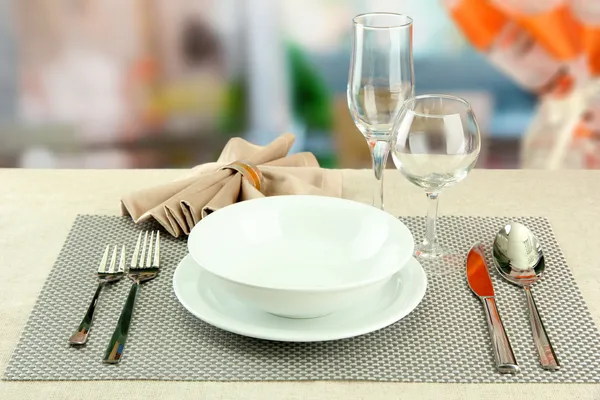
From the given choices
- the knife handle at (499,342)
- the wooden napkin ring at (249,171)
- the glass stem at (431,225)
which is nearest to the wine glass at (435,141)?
the glass stem at (431,225)

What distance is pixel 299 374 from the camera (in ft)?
2.17

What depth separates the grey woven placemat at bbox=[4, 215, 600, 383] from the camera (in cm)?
66

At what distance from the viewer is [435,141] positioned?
0.80 m

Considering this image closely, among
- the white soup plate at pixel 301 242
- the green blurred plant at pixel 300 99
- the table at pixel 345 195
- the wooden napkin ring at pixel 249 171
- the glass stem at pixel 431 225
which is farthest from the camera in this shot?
the green blurred plant at pixel 300 99

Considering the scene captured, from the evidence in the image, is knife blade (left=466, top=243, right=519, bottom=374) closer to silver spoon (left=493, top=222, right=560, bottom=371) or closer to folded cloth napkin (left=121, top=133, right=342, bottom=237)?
silver spoon (left=493, top=222, right=560, bottom=371)

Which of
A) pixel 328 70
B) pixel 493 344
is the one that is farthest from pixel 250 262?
pixel 328 70

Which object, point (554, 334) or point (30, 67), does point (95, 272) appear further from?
point (30, 67)

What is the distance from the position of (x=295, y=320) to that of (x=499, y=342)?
0.19 meters

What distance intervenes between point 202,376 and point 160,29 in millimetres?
2004

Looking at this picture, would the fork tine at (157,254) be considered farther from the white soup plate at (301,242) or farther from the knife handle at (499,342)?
the knife handle at (499,342)

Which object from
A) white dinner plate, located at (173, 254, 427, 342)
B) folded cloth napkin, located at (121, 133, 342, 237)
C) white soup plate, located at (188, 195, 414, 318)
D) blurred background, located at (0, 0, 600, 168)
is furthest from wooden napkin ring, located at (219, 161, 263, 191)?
blurred background, located at (0, 0, 600, 168)

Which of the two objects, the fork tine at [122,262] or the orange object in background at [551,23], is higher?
the fork tine at [122,262]

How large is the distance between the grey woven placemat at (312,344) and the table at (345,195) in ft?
0.04

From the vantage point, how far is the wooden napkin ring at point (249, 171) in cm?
100
